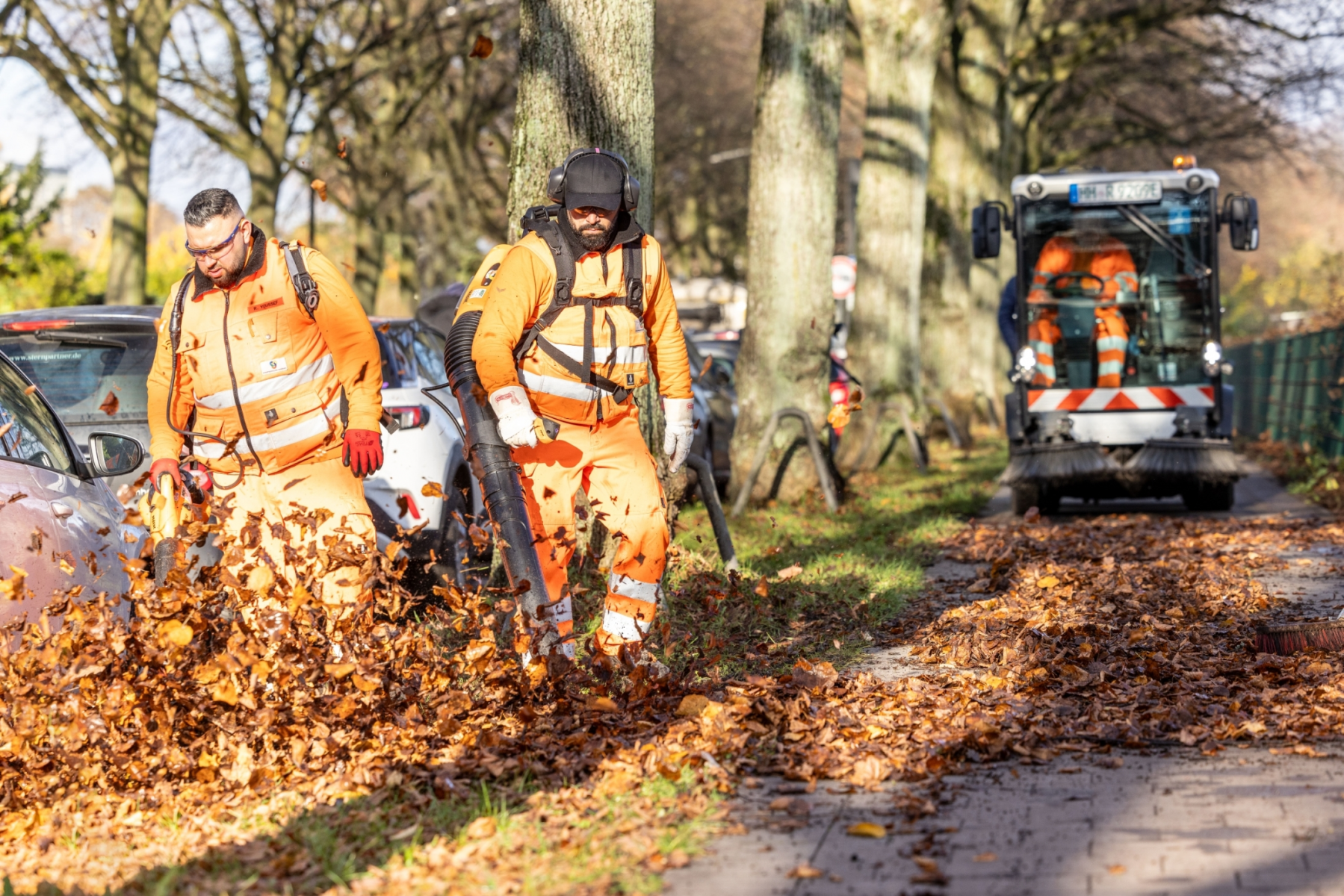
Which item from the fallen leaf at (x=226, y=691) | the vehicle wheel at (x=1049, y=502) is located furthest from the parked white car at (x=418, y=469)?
the vehicle wheel at (x=1049, y=502)

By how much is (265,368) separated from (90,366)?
1.95 metres

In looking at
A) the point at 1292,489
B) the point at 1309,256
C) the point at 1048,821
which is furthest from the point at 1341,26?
the point at 1309,256

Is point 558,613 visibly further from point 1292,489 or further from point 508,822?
point 1292,489

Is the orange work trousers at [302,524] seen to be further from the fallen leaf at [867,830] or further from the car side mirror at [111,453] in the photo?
the fallen leaf at [867,830]

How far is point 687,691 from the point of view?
5.85 meters

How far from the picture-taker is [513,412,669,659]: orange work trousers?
6098 mm

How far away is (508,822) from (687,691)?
151 cm

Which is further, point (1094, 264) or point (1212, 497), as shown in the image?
point (1212, 497)

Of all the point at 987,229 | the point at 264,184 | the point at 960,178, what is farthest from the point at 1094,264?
the point at 264,184

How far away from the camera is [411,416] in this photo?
8320mm

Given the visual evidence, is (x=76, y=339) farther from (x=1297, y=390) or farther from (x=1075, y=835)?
(x=1297, y=390)

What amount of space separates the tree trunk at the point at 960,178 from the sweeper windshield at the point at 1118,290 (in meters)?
11.4

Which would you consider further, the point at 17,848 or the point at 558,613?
the point at 558,613

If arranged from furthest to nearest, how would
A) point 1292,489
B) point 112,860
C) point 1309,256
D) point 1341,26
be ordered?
1. point 1309,256
2. point 1341,26
3. point 1292,489
4. point 112,860
